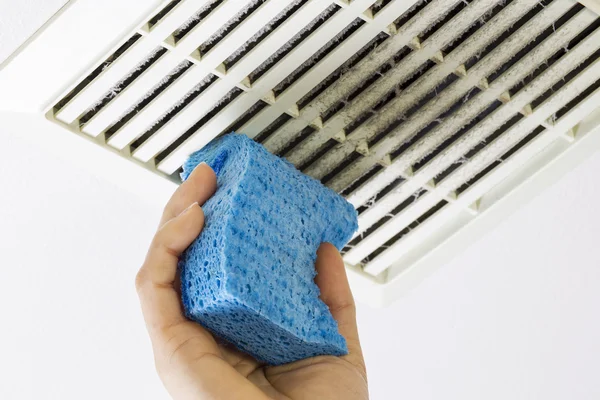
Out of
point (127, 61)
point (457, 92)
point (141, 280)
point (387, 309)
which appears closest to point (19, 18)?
point (127, 61)

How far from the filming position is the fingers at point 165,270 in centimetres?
71

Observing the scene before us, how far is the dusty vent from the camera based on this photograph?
0.72 metres

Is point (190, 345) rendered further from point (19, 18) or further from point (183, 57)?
point (19, 18)

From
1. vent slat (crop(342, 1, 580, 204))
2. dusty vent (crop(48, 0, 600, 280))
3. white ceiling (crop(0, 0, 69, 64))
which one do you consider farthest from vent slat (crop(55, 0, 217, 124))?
vent slat (crop(342, 1, 580, 204))

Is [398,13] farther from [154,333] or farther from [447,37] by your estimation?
[154,333]

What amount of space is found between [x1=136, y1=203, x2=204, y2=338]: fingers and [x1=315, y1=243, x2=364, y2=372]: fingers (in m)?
0.13

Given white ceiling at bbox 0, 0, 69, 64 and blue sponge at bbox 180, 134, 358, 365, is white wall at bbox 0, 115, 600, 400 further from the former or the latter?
blue sponge at bbox 180, 134, 358, 365

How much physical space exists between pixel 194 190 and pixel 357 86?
6.4 inches

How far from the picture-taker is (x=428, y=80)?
76 cm

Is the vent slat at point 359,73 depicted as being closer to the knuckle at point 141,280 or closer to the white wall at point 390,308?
the knuckle at point 141,280

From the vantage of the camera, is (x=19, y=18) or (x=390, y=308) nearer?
(x=19, y=18)

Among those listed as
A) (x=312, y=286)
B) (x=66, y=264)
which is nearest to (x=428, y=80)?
(x=312, y=286)

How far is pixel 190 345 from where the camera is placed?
709 millimetres

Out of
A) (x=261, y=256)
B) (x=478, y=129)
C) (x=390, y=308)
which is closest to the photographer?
(x=261, y=256)
